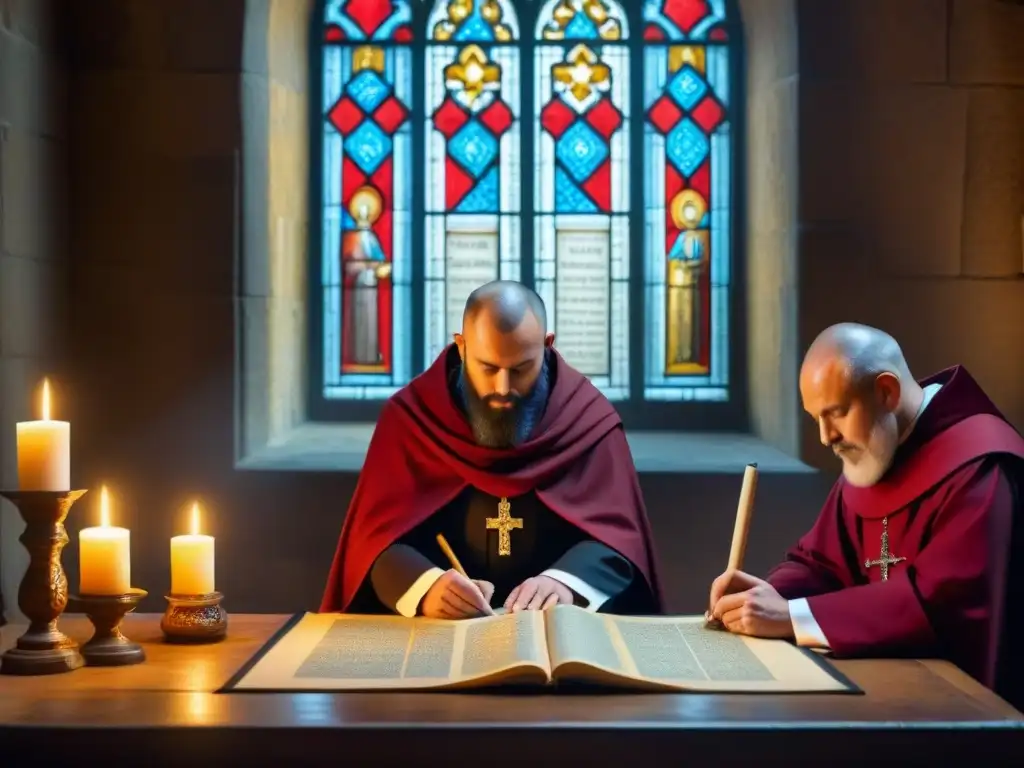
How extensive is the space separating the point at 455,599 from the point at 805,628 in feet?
2.74

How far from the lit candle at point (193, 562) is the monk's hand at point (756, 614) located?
1.14m

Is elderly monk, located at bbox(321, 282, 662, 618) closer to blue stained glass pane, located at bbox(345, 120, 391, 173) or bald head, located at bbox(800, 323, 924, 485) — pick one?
bald head, located at bbox(800, 323, 924, 485)

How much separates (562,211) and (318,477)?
5.55 feet

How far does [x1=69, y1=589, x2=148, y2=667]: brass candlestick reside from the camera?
2.98 m

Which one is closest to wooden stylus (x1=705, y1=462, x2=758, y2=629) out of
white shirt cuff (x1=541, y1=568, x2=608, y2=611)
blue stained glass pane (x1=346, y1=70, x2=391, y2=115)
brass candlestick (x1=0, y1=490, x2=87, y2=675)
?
white shirt cuff (x1=541, y1=568, x2=608, y2=611)

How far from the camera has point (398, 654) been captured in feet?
9.89

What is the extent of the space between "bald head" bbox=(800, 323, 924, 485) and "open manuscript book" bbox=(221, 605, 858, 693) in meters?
0.58

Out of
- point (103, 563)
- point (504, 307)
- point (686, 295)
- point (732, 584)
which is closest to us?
point (103, 563)

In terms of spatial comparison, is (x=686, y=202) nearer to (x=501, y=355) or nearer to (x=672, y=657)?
(x=501, y=355)

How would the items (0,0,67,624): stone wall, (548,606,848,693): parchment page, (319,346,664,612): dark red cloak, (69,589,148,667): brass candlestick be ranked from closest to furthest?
(548,606,848,693): parchment page, (69,589,148,667): brass candlestick, (319,346,664,612): dark red cloak, (0,0,67,624): stone wall

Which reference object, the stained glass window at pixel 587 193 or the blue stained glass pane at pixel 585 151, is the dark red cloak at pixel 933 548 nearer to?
the stained glass window at pixel 587 193
